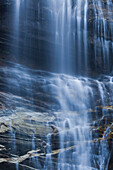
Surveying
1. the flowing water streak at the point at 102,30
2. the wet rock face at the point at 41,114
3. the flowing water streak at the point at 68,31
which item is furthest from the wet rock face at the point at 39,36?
the wet rock face at the point at 41,114

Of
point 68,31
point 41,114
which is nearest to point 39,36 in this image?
point 68,31

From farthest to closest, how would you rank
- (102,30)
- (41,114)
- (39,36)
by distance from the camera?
(102,30)
(39,36)
(41,114)

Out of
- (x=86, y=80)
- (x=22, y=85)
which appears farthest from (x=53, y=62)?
(x=22, y=85)

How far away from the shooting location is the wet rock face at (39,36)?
12.3 m

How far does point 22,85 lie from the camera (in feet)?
34.8

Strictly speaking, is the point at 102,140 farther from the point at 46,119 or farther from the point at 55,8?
the point at 55,8

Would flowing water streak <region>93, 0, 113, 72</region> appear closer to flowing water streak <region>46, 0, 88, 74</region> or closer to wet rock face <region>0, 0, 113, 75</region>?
wet rock face <region>0, 0, 113, 75</region>

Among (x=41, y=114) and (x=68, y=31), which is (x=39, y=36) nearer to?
(x=68, y=31)

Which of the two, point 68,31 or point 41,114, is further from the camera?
point 68,31

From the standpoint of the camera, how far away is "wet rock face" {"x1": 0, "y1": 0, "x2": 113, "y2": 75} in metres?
12.3

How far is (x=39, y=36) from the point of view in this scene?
12.8m

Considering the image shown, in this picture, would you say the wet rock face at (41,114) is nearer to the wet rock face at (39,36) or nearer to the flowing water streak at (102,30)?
the wet rock face at (39,36)

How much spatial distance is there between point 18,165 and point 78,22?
9.72m

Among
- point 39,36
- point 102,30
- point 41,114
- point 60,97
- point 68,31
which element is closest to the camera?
point 41,114
